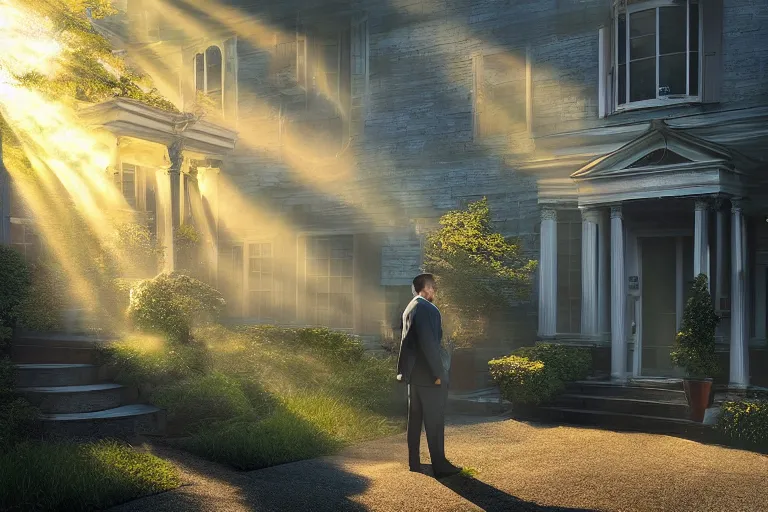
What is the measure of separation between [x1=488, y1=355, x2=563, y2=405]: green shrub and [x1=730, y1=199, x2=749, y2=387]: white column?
8.63 ft

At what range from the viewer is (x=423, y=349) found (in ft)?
26.8

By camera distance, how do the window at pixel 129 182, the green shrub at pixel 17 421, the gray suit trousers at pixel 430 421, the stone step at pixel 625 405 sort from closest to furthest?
the gray suit trousers at pixel 430 421
the green shrub at pixel 17 421
the stone step at pixel 625 405
the window at pixel 129 182

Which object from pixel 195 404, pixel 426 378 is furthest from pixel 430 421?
pixel 195 404

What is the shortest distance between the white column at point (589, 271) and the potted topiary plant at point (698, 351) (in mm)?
2962

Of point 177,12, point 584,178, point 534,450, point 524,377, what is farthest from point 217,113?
point 534,450

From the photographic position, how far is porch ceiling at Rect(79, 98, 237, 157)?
15.0 meters

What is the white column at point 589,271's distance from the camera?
555 inches

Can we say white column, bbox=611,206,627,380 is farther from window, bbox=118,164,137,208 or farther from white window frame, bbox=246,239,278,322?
window, bbox=118,164,137,208

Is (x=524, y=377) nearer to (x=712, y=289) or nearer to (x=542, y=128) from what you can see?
(x=712, y=289)

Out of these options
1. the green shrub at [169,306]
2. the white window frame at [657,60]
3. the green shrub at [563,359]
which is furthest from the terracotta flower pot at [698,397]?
the green shrub at [169,306]

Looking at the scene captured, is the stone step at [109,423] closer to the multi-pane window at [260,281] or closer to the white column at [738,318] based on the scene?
the white column at [738,318]

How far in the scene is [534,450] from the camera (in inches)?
381

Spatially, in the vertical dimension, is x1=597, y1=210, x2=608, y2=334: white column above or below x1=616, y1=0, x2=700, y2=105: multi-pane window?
below

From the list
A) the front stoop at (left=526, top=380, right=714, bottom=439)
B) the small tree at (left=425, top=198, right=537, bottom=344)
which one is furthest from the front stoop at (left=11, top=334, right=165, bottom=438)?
the small tree at (left=425, top=198, right=537, bottom=344)
